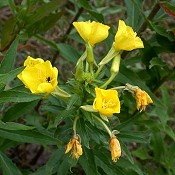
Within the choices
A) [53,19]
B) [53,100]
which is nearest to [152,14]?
[53,19]

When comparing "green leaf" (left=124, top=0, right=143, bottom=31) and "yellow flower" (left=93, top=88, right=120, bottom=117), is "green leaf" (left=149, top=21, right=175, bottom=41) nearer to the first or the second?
"green leaf" (left=124, top=0, right=143, bottom=31)

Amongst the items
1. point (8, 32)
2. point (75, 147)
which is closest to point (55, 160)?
point (75, 147)

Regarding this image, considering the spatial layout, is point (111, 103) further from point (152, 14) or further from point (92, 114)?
point (152, 14)

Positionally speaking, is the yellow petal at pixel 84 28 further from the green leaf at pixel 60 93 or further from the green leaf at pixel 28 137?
the green leaf at pixel 28 137

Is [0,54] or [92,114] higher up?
[92,114]

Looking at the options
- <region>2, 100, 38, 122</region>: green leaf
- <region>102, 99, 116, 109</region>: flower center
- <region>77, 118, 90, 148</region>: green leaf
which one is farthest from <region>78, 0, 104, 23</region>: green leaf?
<region>102, 99, 116, 109</region>: flower center

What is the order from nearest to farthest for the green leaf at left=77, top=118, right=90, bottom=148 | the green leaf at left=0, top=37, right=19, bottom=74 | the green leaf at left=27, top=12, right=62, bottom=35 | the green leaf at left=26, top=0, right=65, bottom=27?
the green leaf at left=77, top=118, right=90, bottom=148 → the green leaf at left=0, top=37, right=19, bottom=74 → the green leaf at left=26, top=0, right=65, bottom=27 → the green leaf at left=27, top=12, right=62, bottom=35
